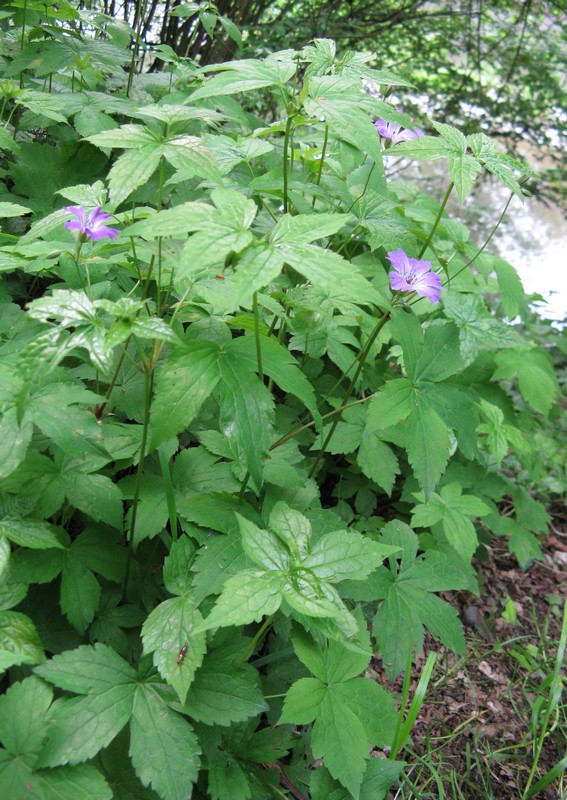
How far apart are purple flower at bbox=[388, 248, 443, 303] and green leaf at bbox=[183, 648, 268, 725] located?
83cm

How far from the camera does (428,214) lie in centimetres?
198

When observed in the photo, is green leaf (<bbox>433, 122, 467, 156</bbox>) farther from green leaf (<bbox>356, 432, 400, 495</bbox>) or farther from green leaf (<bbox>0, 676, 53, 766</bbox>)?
green leaf (<bbox>0, 676, 53, 766</bbox>)

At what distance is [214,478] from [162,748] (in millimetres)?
550

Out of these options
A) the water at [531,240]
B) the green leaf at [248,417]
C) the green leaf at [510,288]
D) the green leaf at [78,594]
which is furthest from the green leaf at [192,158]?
the water at [531,240]

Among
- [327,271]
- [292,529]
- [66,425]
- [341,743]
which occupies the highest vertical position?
[327,271]

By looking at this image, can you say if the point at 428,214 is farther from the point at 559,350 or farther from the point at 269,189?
the point at 559,350

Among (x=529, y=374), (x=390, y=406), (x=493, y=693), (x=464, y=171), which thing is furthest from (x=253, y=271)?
(x=529, y=374)

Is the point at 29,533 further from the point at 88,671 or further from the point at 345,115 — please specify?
the point at 345,115

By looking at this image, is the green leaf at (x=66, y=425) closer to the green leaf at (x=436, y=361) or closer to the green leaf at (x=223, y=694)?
the green leaf at (x=223, y=694)

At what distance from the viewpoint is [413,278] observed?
126 cm

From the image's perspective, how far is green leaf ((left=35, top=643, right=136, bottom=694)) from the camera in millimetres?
1027

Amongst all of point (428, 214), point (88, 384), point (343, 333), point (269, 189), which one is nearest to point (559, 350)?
point (428, 214)

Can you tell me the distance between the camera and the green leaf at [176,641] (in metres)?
1.04

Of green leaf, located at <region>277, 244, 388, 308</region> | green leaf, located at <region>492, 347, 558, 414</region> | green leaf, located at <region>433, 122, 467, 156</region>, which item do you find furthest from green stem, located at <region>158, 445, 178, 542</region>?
green leaf, located at <region>492, 347, 558, 414</region>
